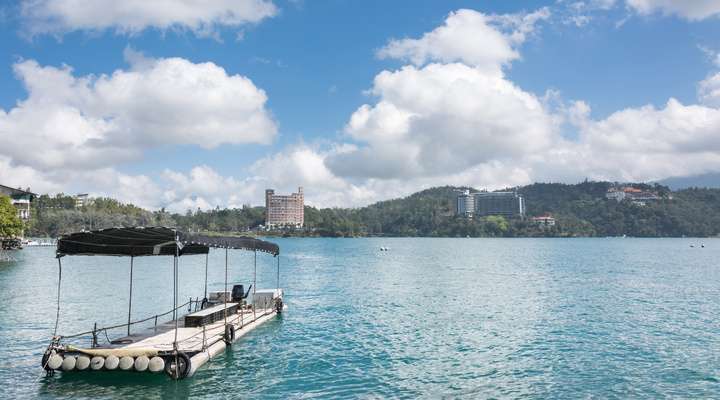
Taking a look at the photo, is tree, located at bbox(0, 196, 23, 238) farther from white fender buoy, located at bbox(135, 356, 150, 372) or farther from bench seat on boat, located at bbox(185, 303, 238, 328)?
white fender buoy, located at bbox(135, 356, 150, 372)

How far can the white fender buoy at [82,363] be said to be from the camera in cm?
2216

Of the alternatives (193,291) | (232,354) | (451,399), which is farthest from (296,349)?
(193,291)

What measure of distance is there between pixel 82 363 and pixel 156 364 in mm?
2979

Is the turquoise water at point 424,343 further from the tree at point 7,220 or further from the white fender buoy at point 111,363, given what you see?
the tree at point 7,220

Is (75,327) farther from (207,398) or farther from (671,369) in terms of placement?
(671,369)

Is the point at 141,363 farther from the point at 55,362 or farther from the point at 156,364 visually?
the point at 55,362

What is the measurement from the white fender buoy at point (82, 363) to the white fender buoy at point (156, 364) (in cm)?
251

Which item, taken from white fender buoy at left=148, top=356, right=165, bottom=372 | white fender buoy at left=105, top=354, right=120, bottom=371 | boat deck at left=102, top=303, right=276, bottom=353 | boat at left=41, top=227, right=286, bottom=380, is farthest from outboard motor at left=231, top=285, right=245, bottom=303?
white fender buoy at left=105, top=354, right=120, bottom=371

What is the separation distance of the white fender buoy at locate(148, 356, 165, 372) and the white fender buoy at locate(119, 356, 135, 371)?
2.37 feet

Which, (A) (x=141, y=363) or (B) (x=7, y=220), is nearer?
(A) (x=141, y=363)

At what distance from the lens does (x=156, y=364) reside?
22375 mm

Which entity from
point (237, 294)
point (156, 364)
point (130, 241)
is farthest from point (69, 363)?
point (237, 294)

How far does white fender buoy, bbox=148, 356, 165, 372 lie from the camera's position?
22.3 meters

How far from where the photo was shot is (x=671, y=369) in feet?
87.1
